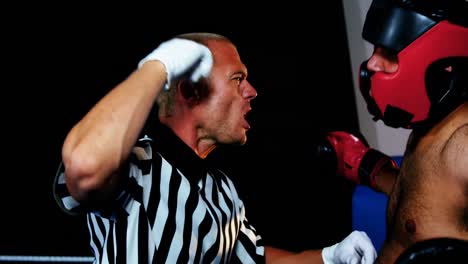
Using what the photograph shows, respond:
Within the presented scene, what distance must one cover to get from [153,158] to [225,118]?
1.04 ft

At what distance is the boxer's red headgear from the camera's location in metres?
1.40

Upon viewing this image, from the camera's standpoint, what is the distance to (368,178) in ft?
6.82

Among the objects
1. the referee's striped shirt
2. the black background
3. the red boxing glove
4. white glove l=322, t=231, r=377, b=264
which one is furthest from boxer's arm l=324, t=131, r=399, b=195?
the referee's striped shirt

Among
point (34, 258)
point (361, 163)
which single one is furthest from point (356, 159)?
point (34, 258)

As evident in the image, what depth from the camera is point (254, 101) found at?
2.74 m

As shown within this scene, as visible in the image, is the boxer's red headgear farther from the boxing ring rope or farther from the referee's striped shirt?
the boxing ring rope

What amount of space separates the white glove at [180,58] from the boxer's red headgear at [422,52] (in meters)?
0.53

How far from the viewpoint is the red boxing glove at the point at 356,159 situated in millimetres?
2084

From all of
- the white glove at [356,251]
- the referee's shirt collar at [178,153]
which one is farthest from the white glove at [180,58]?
the white glove at [356,251]

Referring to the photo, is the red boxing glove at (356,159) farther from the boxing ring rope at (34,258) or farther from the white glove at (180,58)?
the boxing ring rope at (34,258)

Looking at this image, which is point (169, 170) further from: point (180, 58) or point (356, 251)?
point (356, 251)

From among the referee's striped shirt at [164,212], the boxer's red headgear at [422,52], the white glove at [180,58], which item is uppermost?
the white glove at [180,58]

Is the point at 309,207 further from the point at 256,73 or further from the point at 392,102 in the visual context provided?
the point at 392,102

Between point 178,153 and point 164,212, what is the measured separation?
21 cm
